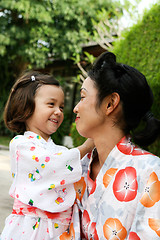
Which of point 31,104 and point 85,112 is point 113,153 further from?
point 31,104

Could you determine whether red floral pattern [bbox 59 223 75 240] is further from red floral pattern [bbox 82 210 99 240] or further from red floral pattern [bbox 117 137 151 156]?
red floral pattern [bbox 117 137 151 156]

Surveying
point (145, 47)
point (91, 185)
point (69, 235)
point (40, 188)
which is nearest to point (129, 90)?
point (91, 185)

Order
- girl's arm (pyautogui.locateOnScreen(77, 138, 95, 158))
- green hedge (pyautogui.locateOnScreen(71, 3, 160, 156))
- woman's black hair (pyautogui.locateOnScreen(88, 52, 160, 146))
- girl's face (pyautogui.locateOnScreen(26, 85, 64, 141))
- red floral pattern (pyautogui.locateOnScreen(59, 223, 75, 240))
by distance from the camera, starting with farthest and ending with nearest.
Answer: green hedge (pyautogui.locateOnScreen(71, 3, 160, 156)), girl's face (pyautogui.locateOnScreen(26, 85, 64, 141)), girl's arm (pyautogui.locateOnScreen(77, 138, 95, 158)), red floral pattern (pyautogui.locateOnScreen(59, 223, 75, 240)), woman's black hair (pyautogui.locateOnScreen(88, 52, 160, 146))

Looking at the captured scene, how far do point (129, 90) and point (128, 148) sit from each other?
0.26 metres

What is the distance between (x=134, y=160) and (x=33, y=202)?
0.56 m

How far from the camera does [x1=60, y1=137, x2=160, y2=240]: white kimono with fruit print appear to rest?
1142 millimetres

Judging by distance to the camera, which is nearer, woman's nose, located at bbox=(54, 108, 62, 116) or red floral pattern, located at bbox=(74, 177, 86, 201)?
red floral pattern, located at bbox=(74, 177, 86, 201)

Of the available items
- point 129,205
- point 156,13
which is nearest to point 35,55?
point 156,13

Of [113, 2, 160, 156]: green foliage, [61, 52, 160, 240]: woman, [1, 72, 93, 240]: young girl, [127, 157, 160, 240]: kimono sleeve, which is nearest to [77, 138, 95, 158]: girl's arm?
[1, 72, 93, 240]: young girl

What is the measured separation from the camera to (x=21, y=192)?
1.54 m

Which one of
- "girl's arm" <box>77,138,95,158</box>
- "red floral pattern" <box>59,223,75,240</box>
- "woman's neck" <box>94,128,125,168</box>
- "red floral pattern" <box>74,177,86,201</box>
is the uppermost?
"woman's neck" <box>94,128,125,168</box>

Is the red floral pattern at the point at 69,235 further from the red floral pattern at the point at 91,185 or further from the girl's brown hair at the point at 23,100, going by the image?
the girl's brown hair at the point at 23,100

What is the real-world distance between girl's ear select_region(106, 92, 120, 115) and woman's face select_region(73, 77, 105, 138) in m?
0.03

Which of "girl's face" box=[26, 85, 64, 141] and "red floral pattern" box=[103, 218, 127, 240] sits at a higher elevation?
"girl's face" box=[26, 85, 64, 141]
